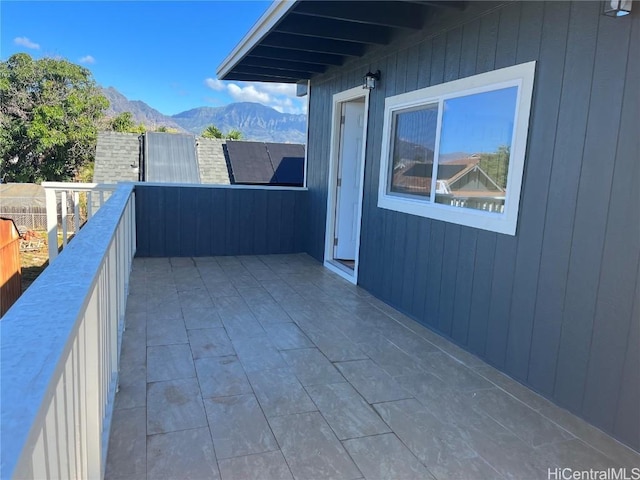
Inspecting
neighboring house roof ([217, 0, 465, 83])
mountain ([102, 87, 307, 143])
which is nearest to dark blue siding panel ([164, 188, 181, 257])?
neighboring house roof ([217, 0, 465, 83])

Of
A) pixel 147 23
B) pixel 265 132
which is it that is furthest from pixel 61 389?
pixel 265 132

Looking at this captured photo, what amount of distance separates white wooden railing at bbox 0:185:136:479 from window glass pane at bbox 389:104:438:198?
2.78 m

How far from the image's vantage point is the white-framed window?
289 centimetres

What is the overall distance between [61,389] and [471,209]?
9.53 feet

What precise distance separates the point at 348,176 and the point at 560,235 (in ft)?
11.2

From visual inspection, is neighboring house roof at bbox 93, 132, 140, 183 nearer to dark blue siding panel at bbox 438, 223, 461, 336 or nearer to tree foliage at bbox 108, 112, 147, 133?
tree foliage at bbox 108, 112, 147, 133

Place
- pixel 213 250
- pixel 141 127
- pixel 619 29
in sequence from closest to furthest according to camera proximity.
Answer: pixel 619 29
pixel 213 250
pixel 141 127

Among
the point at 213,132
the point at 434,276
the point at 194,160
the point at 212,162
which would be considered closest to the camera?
the point at 434,276

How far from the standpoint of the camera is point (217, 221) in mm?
6297

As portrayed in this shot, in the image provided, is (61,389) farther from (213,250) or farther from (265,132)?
(265,132)

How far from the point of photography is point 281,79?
21.4ft

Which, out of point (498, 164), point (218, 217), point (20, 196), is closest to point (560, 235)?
point (498, 164)

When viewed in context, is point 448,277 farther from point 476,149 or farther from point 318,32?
point 318,32

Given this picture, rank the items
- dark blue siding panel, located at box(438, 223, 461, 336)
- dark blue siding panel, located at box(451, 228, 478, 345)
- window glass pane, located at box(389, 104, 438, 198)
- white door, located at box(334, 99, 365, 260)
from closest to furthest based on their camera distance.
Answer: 1. dark blue siding panel, located at box(451, 228, 478, 345)
2. dark blue siding panel, located at box(438, 223, 461, 336)
3. window glass pane, located at box(389, 104, 438, 198)
4. white door, located at box(334, 99, 365, 260)
